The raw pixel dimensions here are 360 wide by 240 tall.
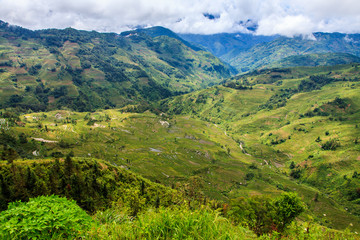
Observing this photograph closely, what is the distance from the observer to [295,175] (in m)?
171

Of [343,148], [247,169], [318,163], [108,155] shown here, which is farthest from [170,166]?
[343,148]

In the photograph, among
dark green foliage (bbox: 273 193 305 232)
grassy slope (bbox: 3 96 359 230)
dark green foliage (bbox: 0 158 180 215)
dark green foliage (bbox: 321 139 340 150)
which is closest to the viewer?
dark green foliage (bbox: 0 158 180 215)

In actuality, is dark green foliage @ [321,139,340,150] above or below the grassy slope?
above

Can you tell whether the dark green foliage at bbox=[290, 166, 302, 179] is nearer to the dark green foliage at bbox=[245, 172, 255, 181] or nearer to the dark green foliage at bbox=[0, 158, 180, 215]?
the dark green foliage at bbox=[245, 172, 255, 181]

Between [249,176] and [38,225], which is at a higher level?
[38,225]

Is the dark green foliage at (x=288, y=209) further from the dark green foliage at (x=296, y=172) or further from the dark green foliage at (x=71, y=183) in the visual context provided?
the dark green foliage at (x=296, y=172)

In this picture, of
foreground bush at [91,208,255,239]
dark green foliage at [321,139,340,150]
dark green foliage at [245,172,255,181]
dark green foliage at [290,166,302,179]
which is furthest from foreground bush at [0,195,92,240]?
dark green foliage at [321,139,340,150]

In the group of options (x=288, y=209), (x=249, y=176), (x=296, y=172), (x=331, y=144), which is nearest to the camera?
(x=288, y=209)

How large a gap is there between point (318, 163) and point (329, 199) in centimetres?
3869

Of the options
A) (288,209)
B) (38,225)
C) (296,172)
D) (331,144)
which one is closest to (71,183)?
(38,225)

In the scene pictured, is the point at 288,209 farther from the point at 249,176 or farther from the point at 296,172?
the point at 296,172

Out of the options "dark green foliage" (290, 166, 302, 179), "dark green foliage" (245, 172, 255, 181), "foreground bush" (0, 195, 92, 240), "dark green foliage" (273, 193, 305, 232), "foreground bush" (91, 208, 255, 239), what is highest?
"foreground bush" (91, 208, 255, 239)

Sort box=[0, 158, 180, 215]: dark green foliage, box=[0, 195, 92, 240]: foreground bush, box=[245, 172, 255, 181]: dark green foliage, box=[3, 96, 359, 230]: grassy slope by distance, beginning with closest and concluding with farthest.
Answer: box=[0, 195, 92, 240]: foreground bush, box=[0, 158, 180, 215]: dark green foliage, box=[3, 96, 359, 230]: grassy slope, box=[245, 172, 255, 181]: dark green foliage

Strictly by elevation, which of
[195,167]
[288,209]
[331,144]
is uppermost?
[331,144]
